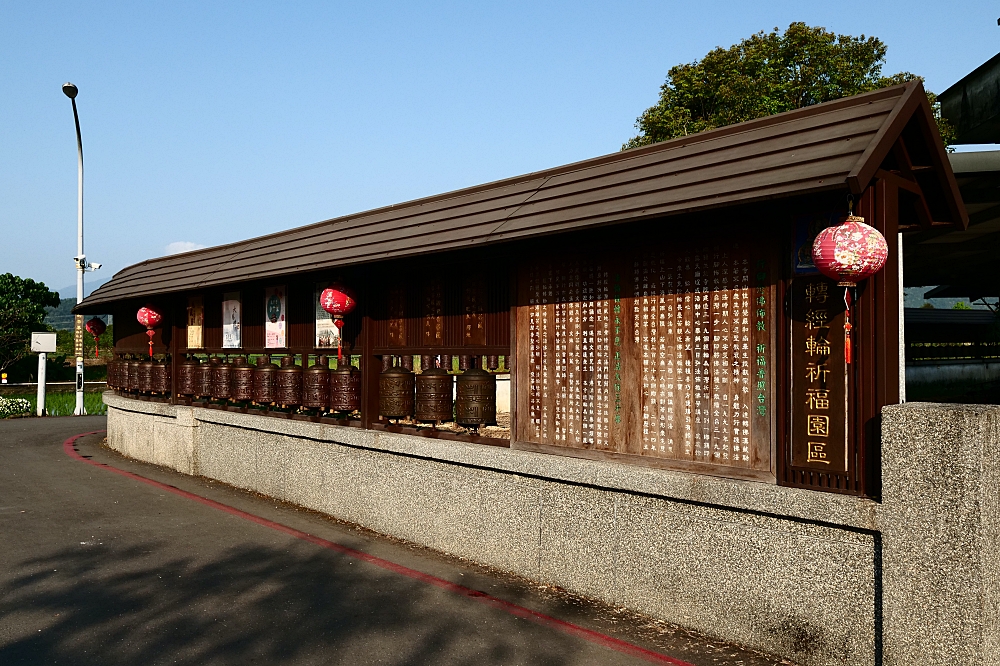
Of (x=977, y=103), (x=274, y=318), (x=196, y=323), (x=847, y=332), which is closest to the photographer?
(x=847, y=332)

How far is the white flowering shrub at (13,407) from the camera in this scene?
88.9 ft

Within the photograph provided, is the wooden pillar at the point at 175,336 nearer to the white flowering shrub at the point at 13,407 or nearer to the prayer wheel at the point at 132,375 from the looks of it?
the prayer wheel at the point at 132,375

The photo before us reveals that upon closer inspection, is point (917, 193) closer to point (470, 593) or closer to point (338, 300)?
point (470, 593)

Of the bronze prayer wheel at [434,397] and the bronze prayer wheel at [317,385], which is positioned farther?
the bronze prayer wheel at [317,385]

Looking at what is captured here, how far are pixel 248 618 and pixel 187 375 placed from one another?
9.33m

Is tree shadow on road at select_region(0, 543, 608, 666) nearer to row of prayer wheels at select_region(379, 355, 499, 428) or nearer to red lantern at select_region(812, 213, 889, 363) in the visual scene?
row of prayer wheels at select_region(379, 355, 499, 428)

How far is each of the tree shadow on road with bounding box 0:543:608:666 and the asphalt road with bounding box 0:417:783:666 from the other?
0.02 m

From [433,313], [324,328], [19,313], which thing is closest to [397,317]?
[433,313]

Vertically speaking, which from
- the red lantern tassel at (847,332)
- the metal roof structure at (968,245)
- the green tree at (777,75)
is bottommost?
the red lantern tassel at (847,332)

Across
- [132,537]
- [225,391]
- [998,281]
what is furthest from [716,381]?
[998,281]

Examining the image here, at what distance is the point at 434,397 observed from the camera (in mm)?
9789

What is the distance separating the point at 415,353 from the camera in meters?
10.2

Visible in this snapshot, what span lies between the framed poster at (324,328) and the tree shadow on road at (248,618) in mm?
3686

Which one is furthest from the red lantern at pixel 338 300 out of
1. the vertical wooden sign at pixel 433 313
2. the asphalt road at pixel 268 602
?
the asphalt road at pixel 268 602
